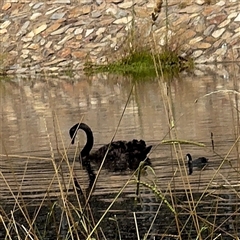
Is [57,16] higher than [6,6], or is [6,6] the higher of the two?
[6,6]

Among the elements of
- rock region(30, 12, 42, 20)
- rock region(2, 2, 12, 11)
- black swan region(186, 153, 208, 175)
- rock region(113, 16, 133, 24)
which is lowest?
black swan region(186, 153, 208, 175)

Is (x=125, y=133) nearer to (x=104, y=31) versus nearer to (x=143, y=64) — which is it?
(x=143, y=64)

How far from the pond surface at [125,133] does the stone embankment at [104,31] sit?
2.56m

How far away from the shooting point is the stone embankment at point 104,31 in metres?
24.4

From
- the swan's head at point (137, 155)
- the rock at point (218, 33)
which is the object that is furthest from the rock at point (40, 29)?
the swan's head at point (137, 155)

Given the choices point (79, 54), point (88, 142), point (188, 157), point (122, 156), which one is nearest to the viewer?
point (188, 157)

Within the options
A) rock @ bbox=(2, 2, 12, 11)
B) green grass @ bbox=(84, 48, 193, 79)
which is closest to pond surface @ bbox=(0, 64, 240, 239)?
green grass @ bbox=(84, 48, 193, 79)

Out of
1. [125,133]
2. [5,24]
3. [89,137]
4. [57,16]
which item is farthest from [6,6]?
[89,137]

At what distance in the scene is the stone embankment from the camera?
2438 cm

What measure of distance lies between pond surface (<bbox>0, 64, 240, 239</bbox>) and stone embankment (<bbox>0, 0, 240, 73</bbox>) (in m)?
2.56

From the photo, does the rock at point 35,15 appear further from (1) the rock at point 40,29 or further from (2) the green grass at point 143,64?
(2) the green grass at point 143,64

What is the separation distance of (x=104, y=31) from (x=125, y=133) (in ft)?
46.5

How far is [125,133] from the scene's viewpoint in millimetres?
11836

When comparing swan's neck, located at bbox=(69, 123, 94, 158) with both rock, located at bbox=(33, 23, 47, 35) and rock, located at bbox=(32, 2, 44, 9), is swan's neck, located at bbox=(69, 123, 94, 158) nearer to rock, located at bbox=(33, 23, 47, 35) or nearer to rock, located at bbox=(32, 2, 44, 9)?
rock, located at bbox=(33, 23, 47, 35)
